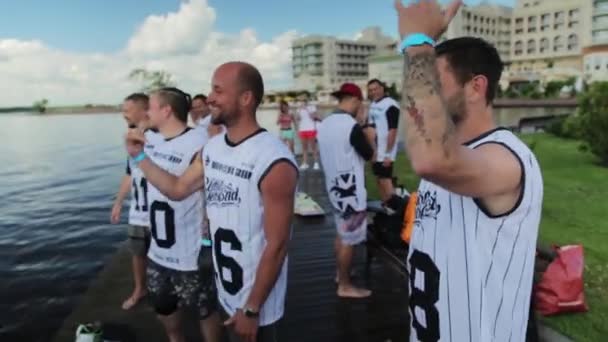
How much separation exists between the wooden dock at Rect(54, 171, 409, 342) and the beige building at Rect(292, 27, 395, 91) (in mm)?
121363

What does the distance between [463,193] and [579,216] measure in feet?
24.2

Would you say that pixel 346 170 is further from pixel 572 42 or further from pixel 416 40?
pixel 572 42

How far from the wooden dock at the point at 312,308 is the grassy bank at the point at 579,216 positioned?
4.78 ft

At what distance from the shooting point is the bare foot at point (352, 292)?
4.89 metres

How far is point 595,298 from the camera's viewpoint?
173 inches

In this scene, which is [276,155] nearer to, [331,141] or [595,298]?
[331,141]

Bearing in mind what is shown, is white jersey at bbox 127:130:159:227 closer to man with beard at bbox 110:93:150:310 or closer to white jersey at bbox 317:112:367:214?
man with beard at bbox 110:93:150:310

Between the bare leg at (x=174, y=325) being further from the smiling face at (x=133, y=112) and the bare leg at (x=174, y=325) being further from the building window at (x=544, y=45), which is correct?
the building window at (x=544, y=45)

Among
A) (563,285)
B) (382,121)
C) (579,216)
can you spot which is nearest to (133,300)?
(563,285)

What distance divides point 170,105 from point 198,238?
1.10 m

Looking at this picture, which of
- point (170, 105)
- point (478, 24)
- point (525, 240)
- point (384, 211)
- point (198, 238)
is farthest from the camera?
point (478, 24)

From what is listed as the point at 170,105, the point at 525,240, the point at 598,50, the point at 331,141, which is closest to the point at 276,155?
the point at 525,240

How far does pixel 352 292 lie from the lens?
4922 mm

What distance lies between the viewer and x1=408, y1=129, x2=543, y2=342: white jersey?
155 centimetres
